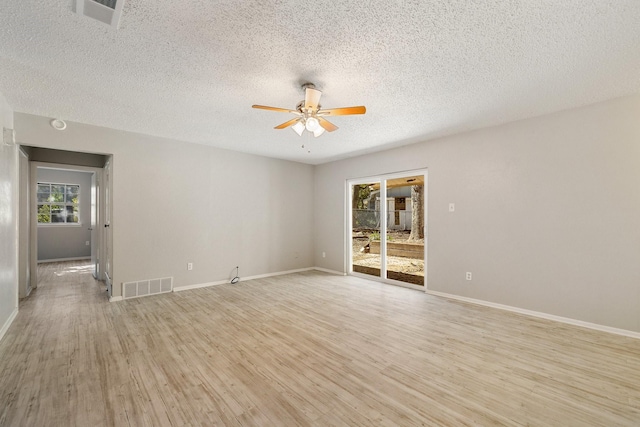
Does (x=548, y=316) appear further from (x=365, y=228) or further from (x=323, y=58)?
(x=323, y=58)

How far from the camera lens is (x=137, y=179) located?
4363 millimetres

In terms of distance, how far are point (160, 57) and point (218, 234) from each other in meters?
3.45

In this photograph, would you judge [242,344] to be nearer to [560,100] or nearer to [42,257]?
[560,100]

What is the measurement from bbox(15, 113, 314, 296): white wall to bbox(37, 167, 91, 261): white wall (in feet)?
16.6

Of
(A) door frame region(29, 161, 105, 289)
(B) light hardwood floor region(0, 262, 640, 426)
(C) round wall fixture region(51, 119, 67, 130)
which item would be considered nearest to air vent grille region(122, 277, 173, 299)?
(B) light hardwood floor region(0, 262, 640, 426)

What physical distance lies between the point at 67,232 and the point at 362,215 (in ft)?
26.4

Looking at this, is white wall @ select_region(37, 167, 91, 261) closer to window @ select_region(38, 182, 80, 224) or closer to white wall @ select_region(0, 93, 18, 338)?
window @ select_region(38, 182, 80, 224)

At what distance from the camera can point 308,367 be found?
2352 mm

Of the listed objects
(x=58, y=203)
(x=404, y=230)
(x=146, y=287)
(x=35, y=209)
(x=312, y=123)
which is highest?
(x=312, y=123)

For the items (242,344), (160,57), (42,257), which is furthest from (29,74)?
(42,257)

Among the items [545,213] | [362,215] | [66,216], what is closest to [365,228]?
[362,215]

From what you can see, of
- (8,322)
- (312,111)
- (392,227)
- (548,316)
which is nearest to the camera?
(312,111)

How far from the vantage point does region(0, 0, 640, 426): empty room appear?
1.86 meters

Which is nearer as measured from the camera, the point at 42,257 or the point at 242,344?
Answer: the point at 242,344
